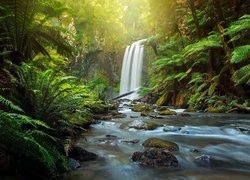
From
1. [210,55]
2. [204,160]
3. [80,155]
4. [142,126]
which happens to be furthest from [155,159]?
[210,55]

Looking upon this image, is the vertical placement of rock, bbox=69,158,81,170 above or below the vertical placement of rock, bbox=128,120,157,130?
below

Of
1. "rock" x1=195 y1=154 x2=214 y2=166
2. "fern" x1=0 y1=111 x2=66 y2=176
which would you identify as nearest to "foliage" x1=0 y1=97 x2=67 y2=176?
"fern" x1=0 y1=111 x2=66 y2=176

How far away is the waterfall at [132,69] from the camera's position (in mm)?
26359

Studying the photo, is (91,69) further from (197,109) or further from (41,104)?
Result: (41,104)

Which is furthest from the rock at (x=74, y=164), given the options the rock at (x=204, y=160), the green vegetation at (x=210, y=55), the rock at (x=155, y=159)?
the green vegetation at (x=210, y=55)

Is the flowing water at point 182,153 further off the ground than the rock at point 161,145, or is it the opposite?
the rock at point 161,145

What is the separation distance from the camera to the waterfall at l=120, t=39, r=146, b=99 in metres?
26.4

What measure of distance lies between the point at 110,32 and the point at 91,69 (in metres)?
4.67

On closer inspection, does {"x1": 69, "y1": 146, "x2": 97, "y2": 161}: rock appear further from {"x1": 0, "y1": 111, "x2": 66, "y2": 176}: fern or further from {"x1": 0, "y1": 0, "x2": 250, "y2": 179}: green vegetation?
{"x1": 0, "y1": 111, "x2": 66, "y2": 176}: fern

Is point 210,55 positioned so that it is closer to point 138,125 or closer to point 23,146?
point 138,125

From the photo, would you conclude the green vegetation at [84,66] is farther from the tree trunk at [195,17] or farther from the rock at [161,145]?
the rock at [161,145]

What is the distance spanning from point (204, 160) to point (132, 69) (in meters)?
22.9

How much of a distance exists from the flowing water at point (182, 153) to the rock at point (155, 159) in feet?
0.35

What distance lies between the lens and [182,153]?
4.56 metres
